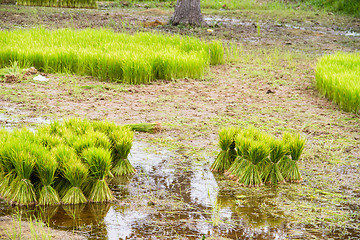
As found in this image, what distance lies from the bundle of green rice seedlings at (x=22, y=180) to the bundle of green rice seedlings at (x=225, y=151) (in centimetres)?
149

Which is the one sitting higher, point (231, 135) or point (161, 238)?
point (231, 135)

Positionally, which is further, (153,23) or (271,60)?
(153,23)

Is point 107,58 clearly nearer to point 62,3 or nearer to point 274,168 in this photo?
point 274,168

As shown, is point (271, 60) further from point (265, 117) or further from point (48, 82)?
point (48, 82)

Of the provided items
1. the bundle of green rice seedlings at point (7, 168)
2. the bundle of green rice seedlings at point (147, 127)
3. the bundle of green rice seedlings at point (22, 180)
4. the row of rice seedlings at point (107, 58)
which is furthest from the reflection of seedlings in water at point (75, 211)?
the row of rice seedlings at point (107, 58)

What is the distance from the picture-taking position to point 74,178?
2967 millimetres

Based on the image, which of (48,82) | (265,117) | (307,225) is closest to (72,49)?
(48,82)

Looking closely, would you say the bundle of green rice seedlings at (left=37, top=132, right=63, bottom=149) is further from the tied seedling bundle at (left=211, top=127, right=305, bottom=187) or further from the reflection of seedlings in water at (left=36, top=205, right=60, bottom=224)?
the tied seedling bundle at (left=211, top=127, right=305, bottom=187)

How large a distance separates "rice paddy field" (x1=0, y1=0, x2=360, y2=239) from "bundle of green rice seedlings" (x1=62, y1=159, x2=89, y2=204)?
0.01 meters

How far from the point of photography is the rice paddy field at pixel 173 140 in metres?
2.82

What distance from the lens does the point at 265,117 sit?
513 cm

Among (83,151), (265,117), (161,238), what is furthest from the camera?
(265,117)

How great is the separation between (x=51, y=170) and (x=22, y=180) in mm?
214

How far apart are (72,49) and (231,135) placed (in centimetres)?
407
